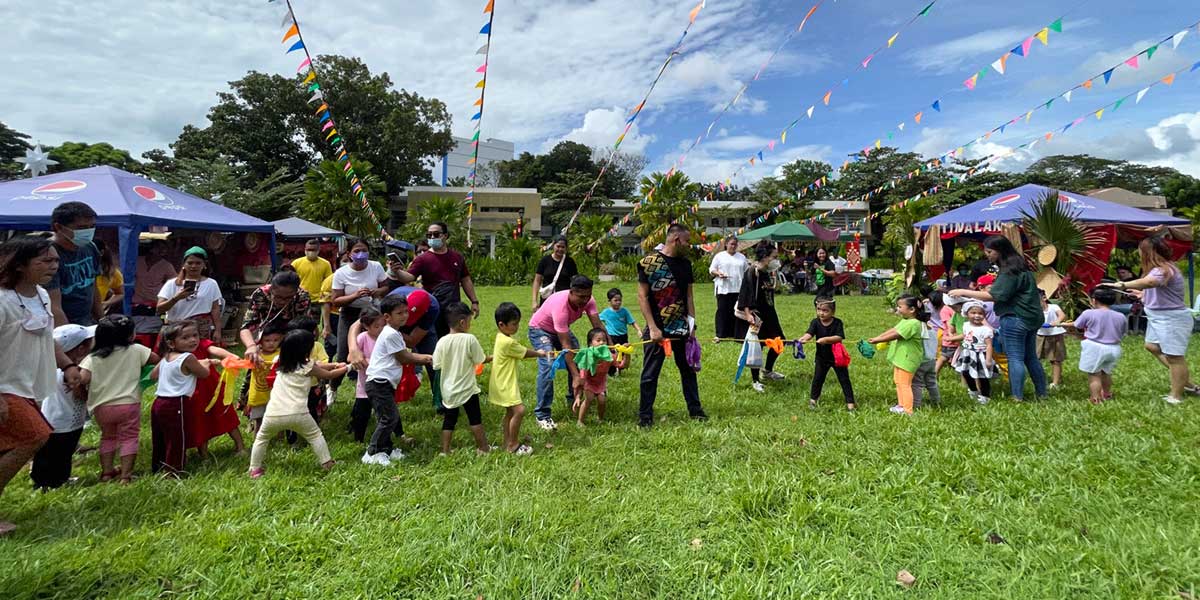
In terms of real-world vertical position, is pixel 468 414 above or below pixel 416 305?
below

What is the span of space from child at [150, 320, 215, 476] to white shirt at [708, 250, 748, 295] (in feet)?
18.7

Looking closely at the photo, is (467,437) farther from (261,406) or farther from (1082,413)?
(1082,413)

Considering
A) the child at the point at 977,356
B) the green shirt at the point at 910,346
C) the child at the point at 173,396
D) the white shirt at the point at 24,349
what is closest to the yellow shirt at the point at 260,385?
the child at the point at 173,396

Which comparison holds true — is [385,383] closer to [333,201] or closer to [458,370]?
[458,370]

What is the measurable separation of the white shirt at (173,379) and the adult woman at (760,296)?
523cm

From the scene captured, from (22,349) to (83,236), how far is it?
1.85 m

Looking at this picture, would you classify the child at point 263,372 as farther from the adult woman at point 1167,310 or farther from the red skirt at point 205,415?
the adult woman at point 1167,310

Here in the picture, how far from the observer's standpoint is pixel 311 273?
645 cm

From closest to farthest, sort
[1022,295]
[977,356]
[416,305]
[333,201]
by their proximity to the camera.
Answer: [416,305] → [1022,295] → [977,356] → [333,201]

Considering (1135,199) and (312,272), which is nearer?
(312,272)

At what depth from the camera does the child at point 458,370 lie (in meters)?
4.30

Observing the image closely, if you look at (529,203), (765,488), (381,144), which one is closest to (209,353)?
(765,488)

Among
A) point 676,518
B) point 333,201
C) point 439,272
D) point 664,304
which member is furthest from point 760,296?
point 333,201

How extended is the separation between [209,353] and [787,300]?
595 inches
